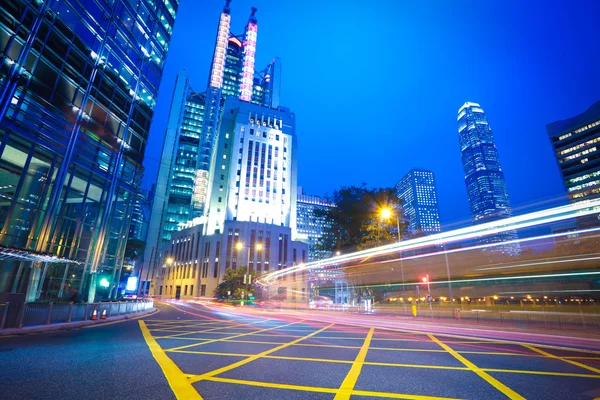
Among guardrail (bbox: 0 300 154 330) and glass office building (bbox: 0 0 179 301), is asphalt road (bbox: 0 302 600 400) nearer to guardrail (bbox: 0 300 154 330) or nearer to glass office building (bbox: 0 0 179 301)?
guardrail (bbox: 0 300 154 330)

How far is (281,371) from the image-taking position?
18.9ft

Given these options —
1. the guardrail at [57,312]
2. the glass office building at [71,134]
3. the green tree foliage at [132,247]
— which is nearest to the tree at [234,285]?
the green tree foliage at [132,247]

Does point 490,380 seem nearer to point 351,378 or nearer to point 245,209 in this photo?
point 351,378

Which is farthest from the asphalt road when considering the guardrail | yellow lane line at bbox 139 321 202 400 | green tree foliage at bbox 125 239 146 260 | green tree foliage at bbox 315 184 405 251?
green tree foliage at bbox 125 239 146 260

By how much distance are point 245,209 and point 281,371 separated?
78898 mm

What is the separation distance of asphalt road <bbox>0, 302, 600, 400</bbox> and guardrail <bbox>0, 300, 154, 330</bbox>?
6.95ft

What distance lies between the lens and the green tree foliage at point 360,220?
39.1 meters

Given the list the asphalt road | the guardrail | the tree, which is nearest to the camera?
the asphalt road

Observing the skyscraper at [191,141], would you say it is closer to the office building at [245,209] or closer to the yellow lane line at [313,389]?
the office building at [245,209]

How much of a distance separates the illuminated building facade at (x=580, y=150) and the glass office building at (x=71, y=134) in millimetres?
114786

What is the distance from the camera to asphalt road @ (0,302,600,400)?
14.5 ft

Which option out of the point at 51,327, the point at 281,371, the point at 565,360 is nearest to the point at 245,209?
the point at 51,327

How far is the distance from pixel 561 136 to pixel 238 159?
11060cm

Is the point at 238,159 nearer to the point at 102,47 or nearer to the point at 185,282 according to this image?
the point at 185,282
